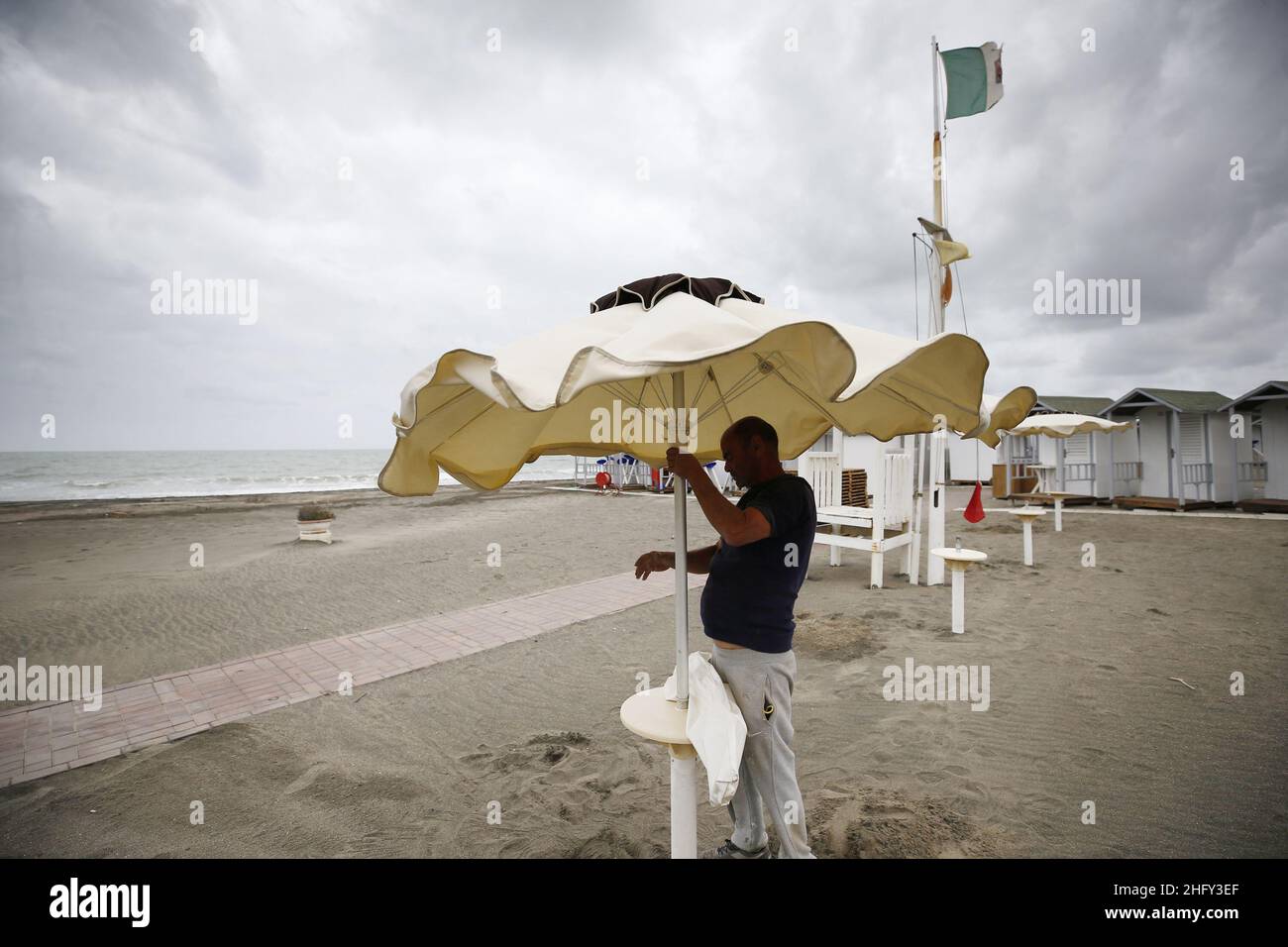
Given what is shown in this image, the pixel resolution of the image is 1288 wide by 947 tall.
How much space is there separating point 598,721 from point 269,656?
12.7 ft

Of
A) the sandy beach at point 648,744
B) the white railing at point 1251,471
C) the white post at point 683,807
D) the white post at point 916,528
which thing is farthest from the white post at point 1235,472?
the white post at point 683,807

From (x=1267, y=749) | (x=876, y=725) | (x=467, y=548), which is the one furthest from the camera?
(x=467, y=548)

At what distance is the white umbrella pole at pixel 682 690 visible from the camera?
234 cm

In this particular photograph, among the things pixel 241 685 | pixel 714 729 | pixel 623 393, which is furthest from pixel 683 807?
pixel 241 685

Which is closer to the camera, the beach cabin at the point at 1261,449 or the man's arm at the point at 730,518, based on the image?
the man's arm at the point at 730,518

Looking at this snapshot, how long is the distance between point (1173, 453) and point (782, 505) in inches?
889

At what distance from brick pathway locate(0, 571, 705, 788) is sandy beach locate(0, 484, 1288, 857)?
26 cm

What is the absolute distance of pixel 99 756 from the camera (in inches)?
154

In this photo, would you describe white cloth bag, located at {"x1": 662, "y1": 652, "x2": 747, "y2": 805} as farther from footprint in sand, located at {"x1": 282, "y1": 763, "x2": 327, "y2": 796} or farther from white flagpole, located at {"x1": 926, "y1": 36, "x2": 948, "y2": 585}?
white flagpole, located at {"x1": 926, "y1": 36, "x2": 948, "y2": 585}

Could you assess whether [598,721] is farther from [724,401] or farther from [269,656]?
[269,656]

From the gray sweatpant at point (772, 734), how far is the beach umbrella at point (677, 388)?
0.27 m

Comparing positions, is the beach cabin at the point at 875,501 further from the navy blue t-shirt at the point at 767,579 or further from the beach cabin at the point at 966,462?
the beach cabin at the point at 966,462

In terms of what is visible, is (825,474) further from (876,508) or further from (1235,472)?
(1235,472)
